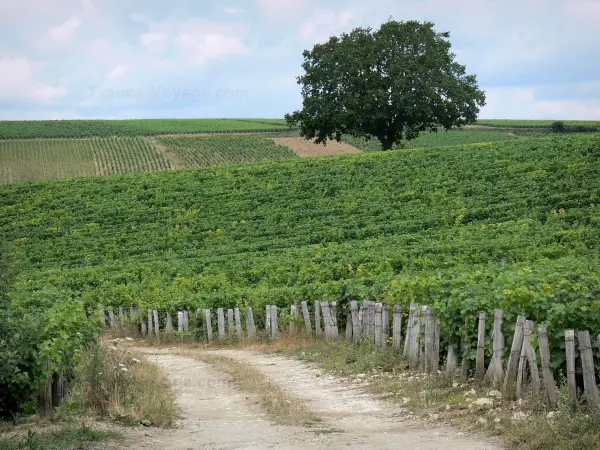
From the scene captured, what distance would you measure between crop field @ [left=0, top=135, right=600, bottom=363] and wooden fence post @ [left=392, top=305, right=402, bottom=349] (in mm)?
609

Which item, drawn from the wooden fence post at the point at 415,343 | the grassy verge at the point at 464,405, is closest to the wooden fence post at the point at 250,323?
the grassy verge at the point at 464,405

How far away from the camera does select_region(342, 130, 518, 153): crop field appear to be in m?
101

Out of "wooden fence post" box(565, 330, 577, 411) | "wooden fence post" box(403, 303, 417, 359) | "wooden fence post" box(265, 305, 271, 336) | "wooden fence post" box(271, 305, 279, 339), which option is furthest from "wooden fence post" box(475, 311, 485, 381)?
"wooden fence post" box(265, 305, 271, 336)

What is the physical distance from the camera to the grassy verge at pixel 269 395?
10.9 m

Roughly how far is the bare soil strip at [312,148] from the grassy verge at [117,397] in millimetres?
78711

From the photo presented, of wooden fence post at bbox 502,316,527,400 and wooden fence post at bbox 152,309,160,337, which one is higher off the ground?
wooden fence post at bbox 502,316,527,400

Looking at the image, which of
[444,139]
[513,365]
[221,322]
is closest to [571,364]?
[513,365]

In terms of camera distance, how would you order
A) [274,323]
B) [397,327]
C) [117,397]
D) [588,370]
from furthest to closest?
[274,323]
[397,327]
[117,397]
[588,370]

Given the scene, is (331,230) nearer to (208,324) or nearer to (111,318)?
(111,318)

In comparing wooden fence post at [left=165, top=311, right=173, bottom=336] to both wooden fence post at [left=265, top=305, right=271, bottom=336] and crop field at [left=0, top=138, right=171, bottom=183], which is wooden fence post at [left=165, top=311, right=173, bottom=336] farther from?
crop field at [left=0, top=138, right=171, bottom=183]

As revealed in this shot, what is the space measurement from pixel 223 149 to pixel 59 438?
88.9 m

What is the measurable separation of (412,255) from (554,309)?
1895 centimetres

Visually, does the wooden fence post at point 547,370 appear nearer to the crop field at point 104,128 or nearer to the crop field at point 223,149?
the crop field at point 223,149

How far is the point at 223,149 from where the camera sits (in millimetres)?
97250
